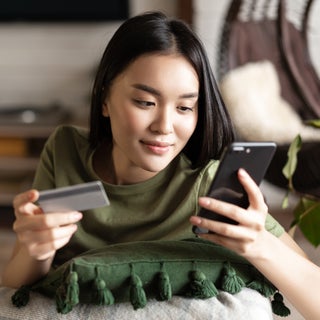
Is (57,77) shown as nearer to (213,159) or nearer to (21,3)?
(21,3)

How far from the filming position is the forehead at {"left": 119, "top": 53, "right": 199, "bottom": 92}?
0.87 m

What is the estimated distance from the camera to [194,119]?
0.92 m

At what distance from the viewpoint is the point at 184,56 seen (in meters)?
0.90

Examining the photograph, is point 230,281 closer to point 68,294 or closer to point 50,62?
point 68,294

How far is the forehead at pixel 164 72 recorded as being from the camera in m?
0.87

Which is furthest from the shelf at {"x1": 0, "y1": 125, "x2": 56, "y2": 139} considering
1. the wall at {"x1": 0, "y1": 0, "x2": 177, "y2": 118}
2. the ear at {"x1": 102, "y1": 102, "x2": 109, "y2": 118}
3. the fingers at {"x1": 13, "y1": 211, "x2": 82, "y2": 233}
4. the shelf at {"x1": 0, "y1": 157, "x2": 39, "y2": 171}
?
the fingers at {"x1": 13, "y1": 211, "x2": 82, "y2": 233}

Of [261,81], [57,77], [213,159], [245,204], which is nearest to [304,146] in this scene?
[261,81]

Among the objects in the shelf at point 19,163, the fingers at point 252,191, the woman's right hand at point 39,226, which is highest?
the fingers at point 252,191

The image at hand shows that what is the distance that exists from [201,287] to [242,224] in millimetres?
110

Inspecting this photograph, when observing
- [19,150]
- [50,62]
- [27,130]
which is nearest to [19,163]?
[19,150]

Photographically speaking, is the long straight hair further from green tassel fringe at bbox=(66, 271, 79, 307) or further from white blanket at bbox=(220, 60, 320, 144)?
white blanket at bbox=(220, 60, 320, 144)

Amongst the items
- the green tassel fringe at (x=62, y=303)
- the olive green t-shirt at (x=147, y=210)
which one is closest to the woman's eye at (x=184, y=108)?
the olive green t-shirt at (x=147, y=210)

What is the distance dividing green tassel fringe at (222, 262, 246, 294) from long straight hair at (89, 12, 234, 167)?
0.22m

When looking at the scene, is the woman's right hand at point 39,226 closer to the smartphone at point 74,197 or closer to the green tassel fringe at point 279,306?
the smartphone at point 74,197
